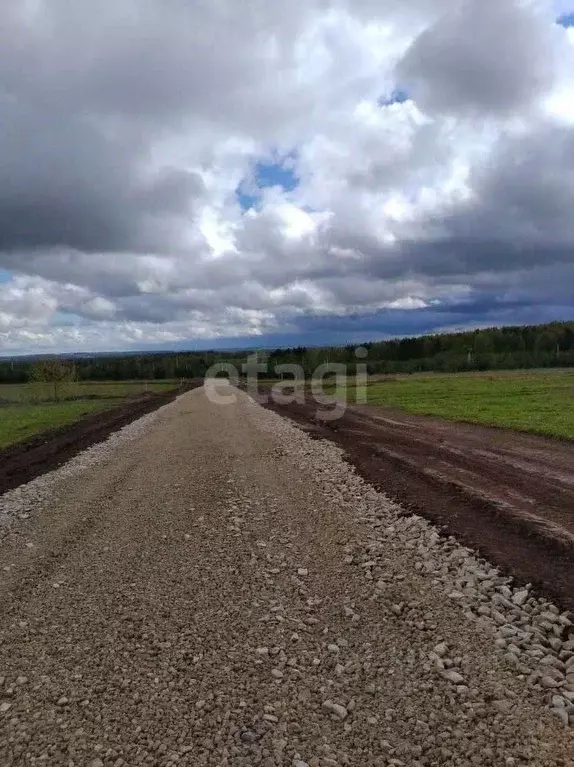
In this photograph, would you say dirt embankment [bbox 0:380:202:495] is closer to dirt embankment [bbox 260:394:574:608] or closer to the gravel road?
the gravel road

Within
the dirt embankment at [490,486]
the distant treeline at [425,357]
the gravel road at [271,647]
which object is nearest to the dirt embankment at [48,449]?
the gravel road at [271,647]

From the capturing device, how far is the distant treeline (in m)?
128

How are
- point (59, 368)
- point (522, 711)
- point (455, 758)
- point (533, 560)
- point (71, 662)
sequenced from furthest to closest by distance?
point (59, 368) → point (533, 560) → point (71, 662) → point (522, 711) → point (455, 758)

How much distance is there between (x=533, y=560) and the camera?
7816mm

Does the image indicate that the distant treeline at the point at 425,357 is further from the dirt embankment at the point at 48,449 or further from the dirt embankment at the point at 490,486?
the dirt embankment at the point at 490,486

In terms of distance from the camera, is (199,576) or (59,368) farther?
(59,368)

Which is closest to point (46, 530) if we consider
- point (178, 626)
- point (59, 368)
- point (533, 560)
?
point (178, 626)

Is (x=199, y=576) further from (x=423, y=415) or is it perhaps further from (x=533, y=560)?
(x=423, y=415)

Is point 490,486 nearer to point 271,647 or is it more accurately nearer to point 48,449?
point 271,647

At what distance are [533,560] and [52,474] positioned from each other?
13450 mm

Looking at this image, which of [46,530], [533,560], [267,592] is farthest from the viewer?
[46,530]

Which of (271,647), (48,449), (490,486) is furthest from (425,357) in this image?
(271,647)

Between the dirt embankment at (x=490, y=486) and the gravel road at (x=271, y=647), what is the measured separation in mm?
599

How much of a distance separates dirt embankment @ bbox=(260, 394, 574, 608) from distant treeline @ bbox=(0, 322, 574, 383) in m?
102
